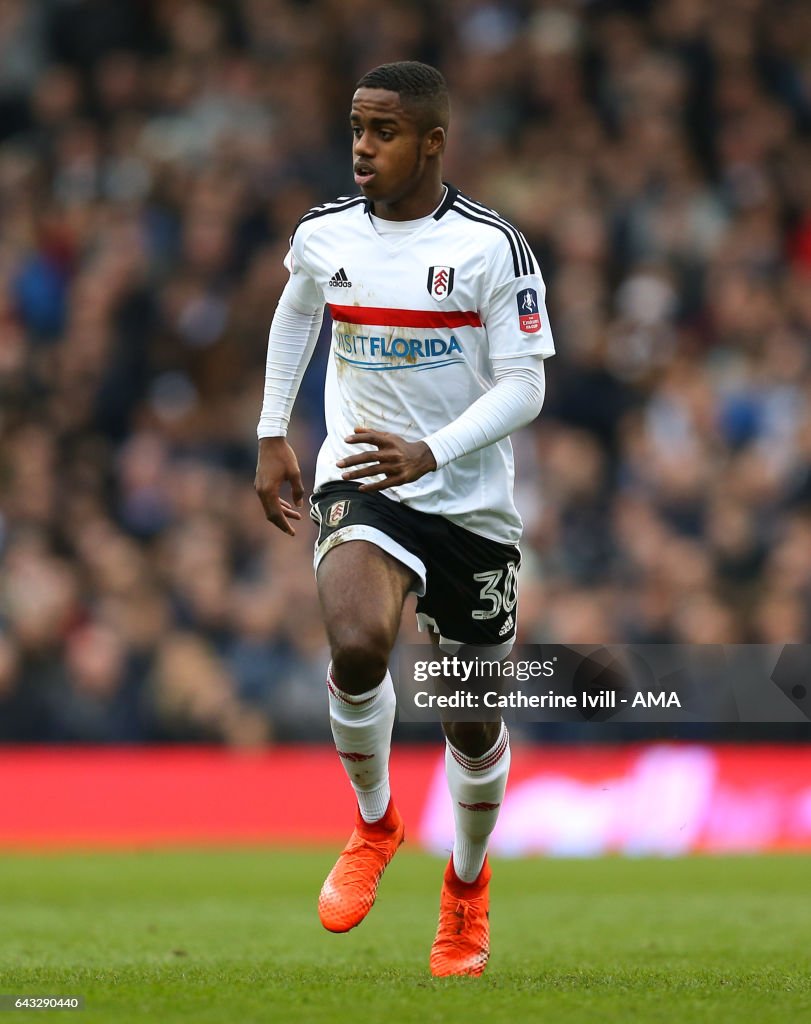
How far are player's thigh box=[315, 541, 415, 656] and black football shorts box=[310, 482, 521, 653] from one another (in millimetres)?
44

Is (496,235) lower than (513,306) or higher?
higher

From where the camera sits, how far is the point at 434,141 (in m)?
5.72

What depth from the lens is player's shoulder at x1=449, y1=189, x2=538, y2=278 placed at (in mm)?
5703

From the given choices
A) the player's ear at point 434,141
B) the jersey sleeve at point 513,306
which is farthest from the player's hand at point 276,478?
the player's ear at point 434,141

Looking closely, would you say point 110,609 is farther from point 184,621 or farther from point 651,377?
point 651,377

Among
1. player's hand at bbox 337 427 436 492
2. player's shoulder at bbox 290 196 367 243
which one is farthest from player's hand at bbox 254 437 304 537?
player's shoulder at bbox 290 196 367 243

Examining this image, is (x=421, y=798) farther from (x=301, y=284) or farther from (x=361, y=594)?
(x=361, y=594)

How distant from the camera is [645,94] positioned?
14.7m

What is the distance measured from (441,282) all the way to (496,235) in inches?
9.4

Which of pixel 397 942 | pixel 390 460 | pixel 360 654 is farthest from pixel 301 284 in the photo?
pixel 397 942

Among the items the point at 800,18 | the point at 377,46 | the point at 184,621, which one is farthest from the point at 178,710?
the point at 800,18

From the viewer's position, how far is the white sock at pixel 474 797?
618 cm

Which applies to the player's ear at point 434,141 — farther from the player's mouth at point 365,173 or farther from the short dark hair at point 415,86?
the player's mouth at point 365,173

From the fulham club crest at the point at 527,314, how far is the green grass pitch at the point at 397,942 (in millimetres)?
1963
